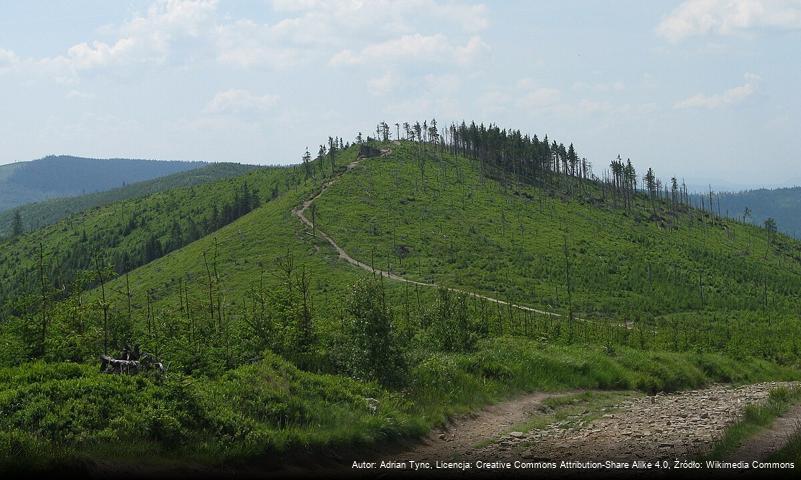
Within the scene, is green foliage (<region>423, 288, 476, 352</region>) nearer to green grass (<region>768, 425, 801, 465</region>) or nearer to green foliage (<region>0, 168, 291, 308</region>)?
green grass (<region>768, 425, 801, 465</region>)

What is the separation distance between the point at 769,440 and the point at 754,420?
210 centimetres

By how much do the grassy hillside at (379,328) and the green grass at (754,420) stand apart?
14.3 ft

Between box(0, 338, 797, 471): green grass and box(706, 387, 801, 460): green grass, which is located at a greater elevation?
box(0, 338, 797, 471): green grass


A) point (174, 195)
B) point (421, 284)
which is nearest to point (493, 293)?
point (421, 284)

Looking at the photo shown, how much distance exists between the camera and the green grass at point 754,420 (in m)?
12.2

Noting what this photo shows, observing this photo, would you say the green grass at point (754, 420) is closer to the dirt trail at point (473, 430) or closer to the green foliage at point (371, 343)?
the dirt trail at point (473, 430)

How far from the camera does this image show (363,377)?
17.3 m

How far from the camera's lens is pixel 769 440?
1350cm

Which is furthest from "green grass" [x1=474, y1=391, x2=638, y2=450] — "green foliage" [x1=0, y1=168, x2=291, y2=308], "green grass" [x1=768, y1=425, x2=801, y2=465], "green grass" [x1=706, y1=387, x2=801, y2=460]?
"green foliage" [x1=0, y1=168, x2=291, y2=308]

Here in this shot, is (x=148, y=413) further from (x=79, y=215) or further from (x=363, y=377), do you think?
(x=79, y=215)

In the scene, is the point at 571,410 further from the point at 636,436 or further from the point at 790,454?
the point at 790,454

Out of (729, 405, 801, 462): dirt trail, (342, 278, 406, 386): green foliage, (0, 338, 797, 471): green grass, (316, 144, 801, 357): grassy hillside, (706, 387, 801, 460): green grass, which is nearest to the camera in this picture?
(0, 338, 797, 471): green grass

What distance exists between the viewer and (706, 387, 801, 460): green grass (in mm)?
12188

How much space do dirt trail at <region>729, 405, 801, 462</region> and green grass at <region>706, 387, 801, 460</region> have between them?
12 cm
